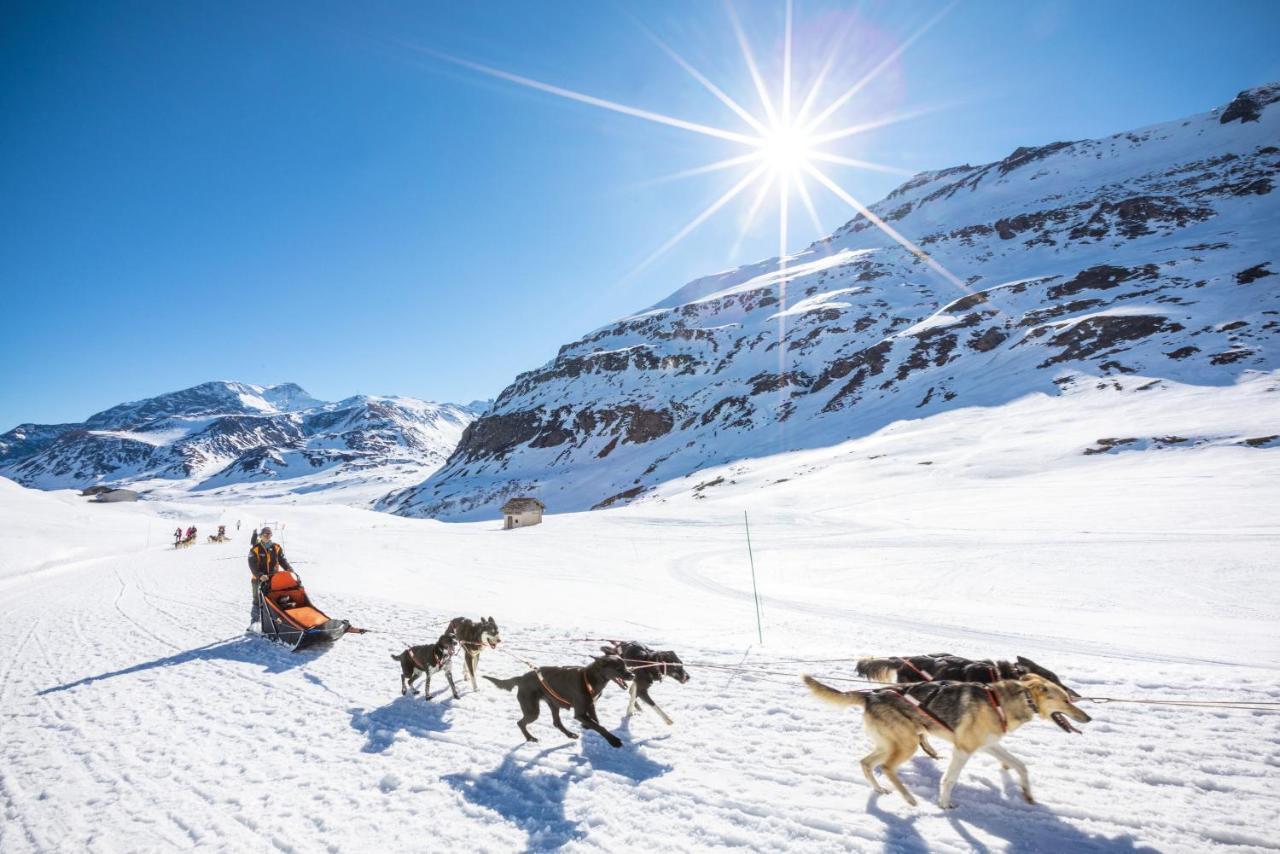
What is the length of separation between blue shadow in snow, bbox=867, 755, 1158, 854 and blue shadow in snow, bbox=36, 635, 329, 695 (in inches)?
374

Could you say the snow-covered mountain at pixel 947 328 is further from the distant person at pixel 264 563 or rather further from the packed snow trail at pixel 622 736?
the distant person at pixel 264 563

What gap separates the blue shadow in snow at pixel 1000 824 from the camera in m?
3.83

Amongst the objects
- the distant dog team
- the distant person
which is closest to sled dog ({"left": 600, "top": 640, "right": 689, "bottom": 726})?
the distant dog team

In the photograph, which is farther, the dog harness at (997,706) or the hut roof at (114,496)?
the hut roof at (114,496)

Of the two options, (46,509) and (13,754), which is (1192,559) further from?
(46,509)

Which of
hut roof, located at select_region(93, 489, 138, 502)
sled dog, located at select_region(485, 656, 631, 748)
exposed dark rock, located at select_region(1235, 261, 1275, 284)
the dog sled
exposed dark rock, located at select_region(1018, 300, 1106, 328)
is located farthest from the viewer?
hut roof, located at select_region(93, 489, 138, 502)

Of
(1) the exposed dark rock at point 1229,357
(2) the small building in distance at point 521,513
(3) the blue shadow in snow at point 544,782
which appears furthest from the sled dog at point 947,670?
(1) the exposed dark rock at point 1229,357

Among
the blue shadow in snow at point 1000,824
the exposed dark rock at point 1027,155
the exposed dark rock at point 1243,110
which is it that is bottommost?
the blue shadow in snow at point 1000,824

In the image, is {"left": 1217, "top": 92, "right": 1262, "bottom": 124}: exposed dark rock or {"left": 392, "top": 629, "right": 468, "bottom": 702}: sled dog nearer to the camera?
{"left": 392, "top": 629, "right": 468, "bottom": 702}: sled dog

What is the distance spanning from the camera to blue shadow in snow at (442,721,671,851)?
4.46 metres

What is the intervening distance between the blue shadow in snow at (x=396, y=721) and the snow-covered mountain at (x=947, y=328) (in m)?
58.2

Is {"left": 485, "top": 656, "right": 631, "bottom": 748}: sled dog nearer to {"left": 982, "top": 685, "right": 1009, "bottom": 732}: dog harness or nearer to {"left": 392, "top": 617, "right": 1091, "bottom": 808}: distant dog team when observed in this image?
{"left": 392, "top": 617, "right": 1091, "bottom": 808}: distant dog team

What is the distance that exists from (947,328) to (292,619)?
3500 inches

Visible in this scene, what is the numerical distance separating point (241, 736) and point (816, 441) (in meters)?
62.5
